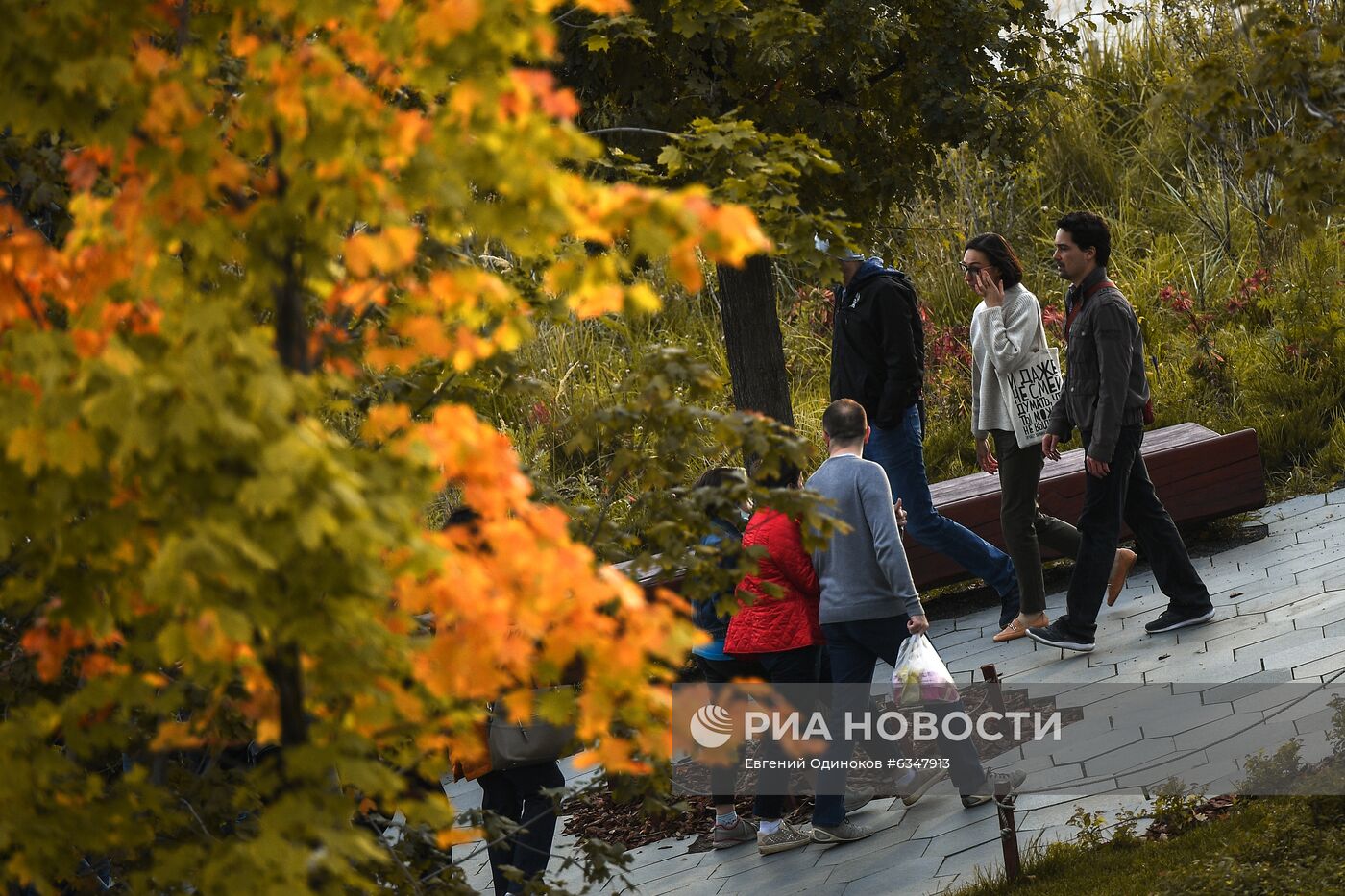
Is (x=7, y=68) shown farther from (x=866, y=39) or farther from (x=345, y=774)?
(x=866, y=39)

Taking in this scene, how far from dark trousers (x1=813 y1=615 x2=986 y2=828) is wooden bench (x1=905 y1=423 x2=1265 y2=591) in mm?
2660

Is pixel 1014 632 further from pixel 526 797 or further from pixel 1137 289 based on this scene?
pixel 1137 289

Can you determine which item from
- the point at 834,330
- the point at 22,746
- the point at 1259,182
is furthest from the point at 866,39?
the point at 1259,182

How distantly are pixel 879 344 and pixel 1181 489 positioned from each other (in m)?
2.34

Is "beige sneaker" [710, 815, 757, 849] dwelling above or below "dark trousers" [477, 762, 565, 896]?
below

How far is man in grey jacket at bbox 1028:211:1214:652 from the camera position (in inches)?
252

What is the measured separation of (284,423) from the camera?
7.03 ft

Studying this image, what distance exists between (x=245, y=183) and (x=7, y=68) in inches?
21.4

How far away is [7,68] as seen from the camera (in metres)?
→ 2.56

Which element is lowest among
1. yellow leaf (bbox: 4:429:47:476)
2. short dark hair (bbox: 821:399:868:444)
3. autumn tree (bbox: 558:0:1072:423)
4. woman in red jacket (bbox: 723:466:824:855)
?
woman in red jacket (bbox: 723:466:824:855)

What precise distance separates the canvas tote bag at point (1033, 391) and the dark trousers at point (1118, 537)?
0.23m

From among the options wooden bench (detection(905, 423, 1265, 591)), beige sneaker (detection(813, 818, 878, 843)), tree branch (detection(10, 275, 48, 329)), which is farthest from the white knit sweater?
tree branch (detection(10, 275, 48, 329))

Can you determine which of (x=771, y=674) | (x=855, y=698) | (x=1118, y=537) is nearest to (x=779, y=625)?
(x=771, y=674)

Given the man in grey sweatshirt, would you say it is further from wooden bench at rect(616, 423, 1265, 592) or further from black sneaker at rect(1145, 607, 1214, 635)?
wooden bench at rect(616, 423, 1265, 592)
